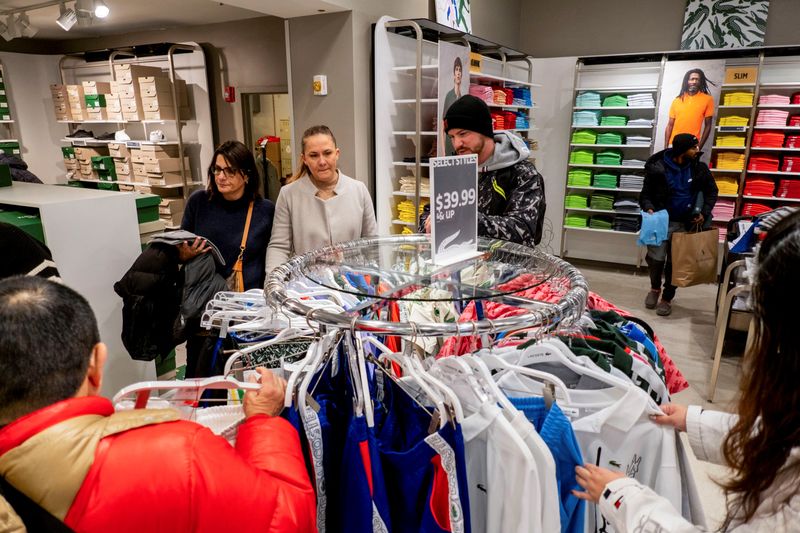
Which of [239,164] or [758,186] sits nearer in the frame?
[239,164]

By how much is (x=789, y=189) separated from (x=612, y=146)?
6.15ft

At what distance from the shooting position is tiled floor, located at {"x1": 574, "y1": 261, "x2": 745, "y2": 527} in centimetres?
269

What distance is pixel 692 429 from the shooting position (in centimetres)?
118

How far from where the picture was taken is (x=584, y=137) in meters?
6.41

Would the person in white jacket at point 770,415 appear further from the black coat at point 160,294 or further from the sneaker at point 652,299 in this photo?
the sneaker at point 652,299

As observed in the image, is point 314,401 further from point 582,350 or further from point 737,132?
point 737,132

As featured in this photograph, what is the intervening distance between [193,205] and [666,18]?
6326 mm

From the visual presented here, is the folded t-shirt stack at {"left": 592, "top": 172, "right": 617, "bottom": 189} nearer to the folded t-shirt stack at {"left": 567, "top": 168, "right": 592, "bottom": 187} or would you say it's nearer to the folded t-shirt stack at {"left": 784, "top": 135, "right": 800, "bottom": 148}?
the folded t-shirt stack at {"left": 567, "top": 168, "right": 592, "bottom": 187}

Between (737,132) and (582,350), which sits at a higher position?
(737,132)

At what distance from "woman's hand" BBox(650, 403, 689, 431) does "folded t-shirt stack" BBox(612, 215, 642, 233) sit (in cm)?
559

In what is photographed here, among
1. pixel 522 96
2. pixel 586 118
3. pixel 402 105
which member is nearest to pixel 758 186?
pixel 586 118

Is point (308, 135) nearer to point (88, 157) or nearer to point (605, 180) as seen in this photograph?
point (605, 180)

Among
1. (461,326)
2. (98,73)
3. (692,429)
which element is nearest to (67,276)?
(461,326)

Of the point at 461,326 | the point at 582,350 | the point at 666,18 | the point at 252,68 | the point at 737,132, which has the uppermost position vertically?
the point at 666,18
